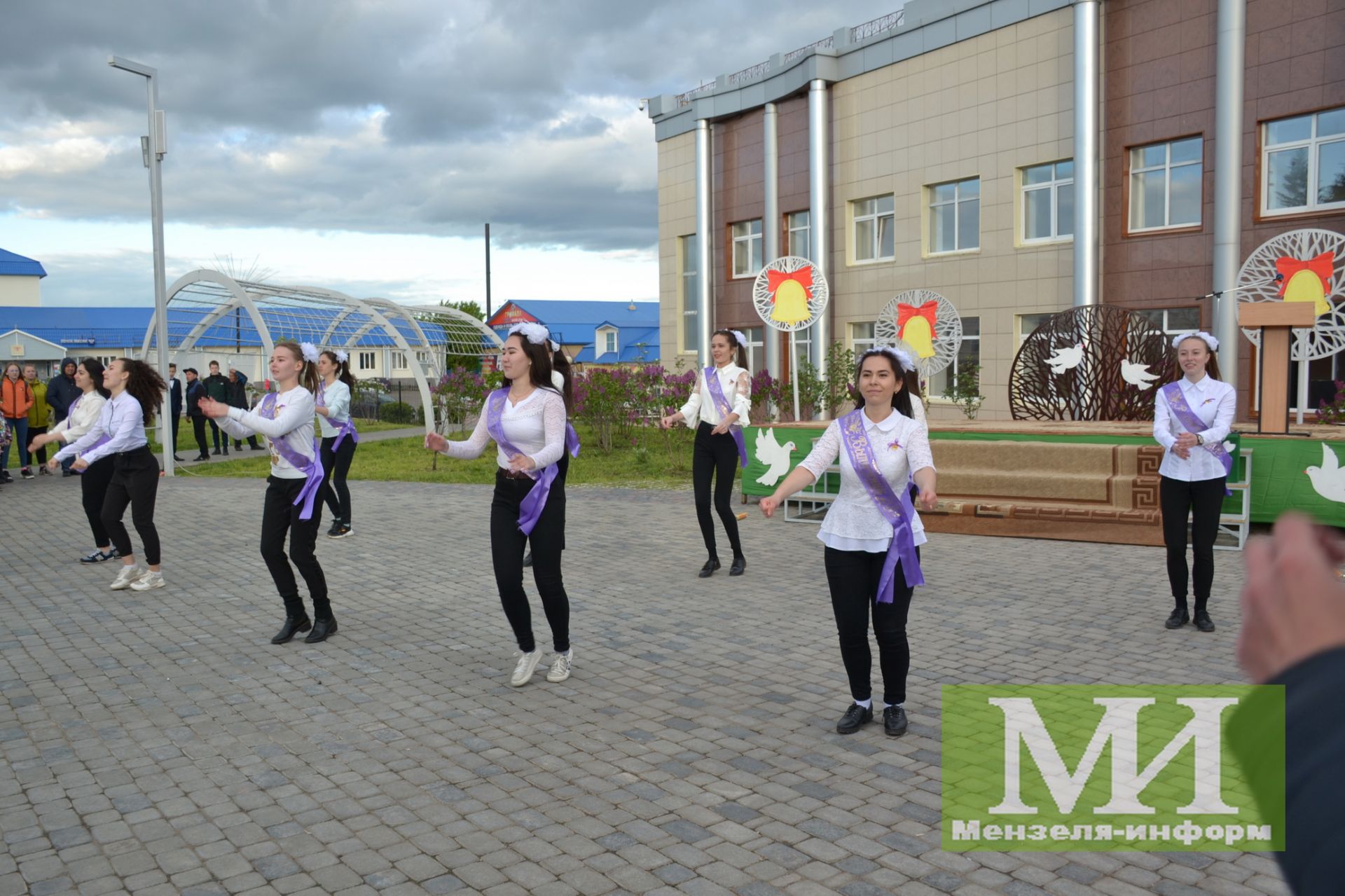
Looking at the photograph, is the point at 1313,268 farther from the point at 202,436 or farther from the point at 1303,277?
the point at 202,436

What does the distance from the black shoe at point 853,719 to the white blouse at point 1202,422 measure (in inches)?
121

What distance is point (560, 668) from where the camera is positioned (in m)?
6.27

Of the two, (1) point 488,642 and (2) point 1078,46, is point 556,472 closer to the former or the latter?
(1) point 488,642

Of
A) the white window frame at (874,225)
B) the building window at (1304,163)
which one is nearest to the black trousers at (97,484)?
the building window at (1304,163)

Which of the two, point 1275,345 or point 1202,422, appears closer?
point 1202,422

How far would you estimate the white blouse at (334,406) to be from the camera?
11.0 meters

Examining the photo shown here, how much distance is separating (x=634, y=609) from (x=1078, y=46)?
1760 centimetres

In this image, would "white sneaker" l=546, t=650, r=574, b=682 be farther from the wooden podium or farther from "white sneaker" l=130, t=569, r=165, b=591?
the wooden podium

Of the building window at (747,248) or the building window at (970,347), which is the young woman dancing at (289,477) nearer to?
the building window at (970,347)

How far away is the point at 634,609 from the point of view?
8.09 m

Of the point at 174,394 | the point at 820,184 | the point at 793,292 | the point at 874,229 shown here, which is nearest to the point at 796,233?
the point at 820,184

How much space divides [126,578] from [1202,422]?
8248 mm

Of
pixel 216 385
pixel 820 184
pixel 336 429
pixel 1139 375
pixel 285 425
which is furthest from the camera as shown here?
pixel 820 184

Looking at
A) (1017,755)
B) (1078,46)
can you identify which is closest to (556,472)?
(1017,755)
